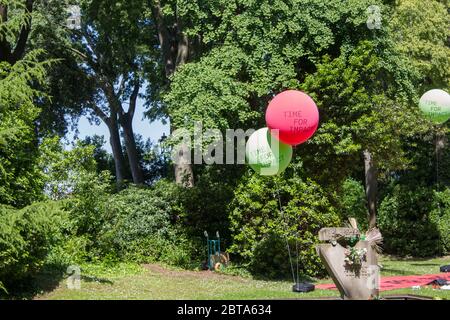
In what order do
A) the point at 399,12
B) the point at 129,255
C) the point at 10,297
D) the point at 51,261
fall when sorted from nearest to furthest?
the point at 10,297 → the point at 51,261 → the point at 129,255 → the point at 399,12

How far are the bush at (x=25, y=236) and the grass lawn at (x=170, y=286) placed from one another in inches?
26.9

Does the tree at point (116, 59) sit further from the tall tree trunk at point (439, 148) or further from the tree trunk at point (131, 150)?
the tall tree trunk at point (439, 148)

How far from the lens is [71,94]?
29.4 meters

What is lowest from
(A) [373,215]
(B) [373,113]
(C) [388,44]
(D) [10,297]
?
(D) [10,297]

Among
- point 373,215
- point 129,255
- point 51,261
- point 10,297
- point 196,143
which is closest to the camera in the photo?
point 10,297

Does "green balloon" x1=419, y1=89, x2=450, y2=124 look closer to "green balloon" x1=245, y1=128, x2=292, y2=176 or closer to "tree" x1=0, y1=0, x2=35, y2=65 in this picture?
"green balloon" x1=245, y1=128, x2=292, y2=176

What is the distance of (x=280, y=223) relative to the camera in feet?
54.8

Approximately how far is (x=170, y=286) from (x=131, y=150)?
16.4 metres

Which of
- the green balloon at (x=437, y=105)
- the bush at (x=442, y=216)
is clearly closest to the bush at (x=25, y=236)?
the green balloon at (x=437, y=105)

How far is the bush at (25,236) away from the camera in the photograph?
10617 millimetres

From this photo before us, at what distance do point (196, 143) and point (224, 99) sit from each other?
4.57ft

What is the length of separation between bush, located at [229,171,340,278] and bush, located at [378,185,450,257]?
331 inches
